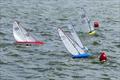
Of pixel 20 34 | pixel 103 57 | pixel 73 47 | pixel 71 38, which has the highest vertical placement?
pixel 71 38

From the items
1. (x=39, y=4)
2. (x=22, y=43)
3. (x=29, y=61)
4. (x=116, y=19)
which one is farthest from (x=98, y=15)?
(x=29, y=61)

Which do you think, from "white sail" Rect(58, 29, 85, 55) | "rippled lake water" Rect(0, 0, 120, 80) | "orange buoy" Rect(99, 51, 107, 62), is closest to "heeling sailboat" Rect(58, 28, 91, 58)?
"white sail" Rect(58, 29, 85, 55)

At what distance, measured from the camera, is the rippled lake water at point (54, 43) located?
72.2 m

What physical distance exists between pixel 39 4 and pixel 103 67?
209 feet

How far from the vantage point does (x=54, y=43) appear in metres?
89.6

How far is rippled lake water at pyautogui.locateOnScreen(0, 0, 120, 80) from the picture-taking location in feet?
237

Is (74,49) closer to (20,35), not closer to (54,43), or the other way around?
(54,43)

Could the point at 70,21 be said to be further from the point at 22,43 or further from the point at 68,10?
the point at 22,43

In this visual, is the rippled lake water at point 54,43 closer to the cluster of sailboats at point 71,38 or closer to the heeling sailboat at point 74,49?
the heeling sailboat at point 74,49

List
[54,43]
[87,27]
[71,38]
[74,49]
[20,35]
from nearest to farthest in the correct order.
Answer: [74,49] < [71,38] < [54,43] < [20,35] < [87,27]

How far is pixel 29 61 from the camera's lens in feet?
254

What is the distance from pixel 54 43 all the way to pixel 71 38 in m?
10.2

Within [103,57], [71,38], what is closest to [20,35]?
[71,38]

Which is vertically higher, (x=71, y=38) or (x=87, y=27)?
(x=71, y=38)
